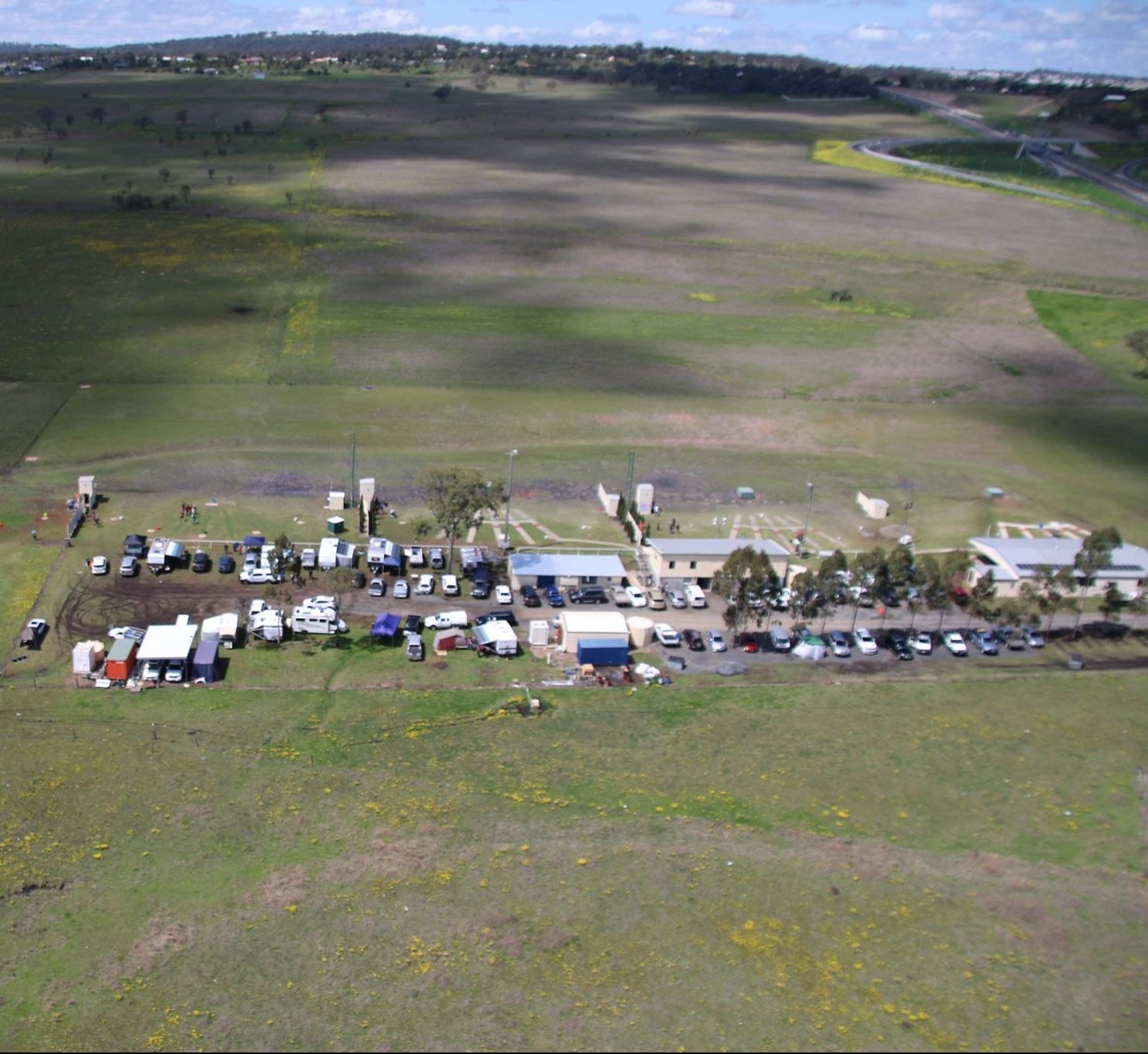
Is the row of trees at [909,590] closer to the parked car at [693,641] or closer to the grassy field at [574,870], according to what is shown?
the parked car at [693,641]

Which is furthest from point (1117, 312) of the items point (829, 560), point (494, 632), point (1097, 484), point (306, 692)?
point (306, 692)

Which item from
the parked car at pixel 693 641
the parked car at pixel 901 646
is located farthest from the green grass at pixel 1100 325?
the parked car at pixel 693 641

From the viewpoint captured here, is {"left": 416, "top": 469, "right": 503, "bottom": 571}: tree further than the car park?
Yes

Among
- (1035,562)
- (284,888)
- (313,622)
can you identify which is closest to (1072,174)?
(1035,562)

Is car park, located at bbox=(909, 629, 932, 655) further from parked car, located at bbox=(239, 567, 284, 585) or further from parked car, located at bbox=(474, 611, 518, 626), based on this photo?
parked car, located at bbox=(239, 567, 284, 585)

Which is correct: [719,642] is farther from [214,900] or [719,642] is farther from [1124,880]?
[214,900]

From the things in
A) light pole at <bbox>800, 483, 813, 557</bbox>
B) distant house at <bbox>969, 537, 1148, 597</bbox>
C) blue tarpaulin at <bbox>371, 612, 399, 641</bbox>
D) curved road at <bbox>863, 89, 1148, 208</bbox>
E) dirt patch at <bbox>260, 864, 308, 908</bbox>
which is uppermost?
curved road at <bbox>863, 89, 1148, 208</bbox>

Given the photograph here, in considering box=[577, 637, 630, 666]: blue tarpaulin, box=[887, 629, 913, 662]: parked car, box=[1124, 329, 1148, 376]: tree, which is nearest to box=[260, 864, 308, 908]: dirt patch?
box=[577, 637, 630, 666]: blue tarpaulin
